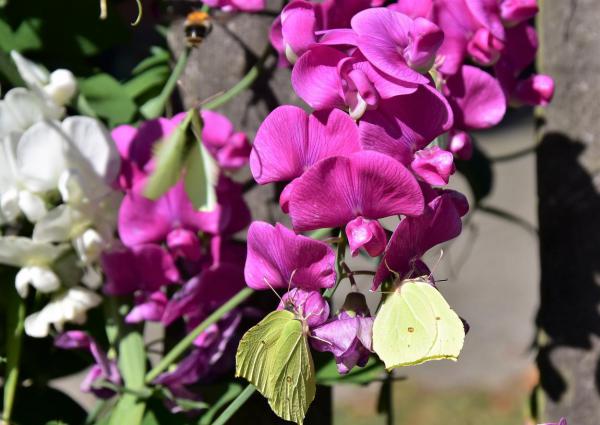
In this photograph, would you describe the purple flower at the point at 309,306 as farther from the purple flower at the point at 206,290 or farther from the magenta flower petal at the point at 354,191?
the purple flower at the point at 206,290

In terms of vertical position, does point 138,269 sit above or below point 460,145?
below

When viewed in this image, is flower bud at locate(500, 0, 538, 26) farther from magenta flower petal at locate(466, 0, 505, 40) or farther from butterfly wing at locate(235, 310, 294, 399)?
butterfly wing at locate(235, 310, 294, 399)

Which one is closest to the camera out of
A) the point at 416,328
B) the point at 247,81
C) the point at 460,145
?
the point at 416,328

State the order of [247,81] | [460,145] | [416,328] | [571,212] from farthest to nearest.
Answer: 1. [571,212]
2. [247,81]
3. [460,145]
4. [416,328]

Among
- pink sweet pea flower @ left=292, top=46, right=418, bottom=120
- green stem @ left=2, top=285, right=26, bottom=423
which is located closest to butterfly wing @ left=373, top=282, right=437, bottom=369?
pink sweet pea flower @ left=292, top=46, right=418, bottom=120

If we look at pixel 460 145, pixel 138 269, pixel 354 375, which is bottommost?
pixel 354 375

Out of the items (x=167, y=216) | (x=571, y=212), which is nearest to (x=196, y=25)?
(x=167, y=216)

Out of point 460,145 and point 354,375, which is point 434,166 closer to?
point 460,145

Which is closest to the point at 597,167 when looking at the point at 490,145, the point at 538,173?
the point at 538,173
